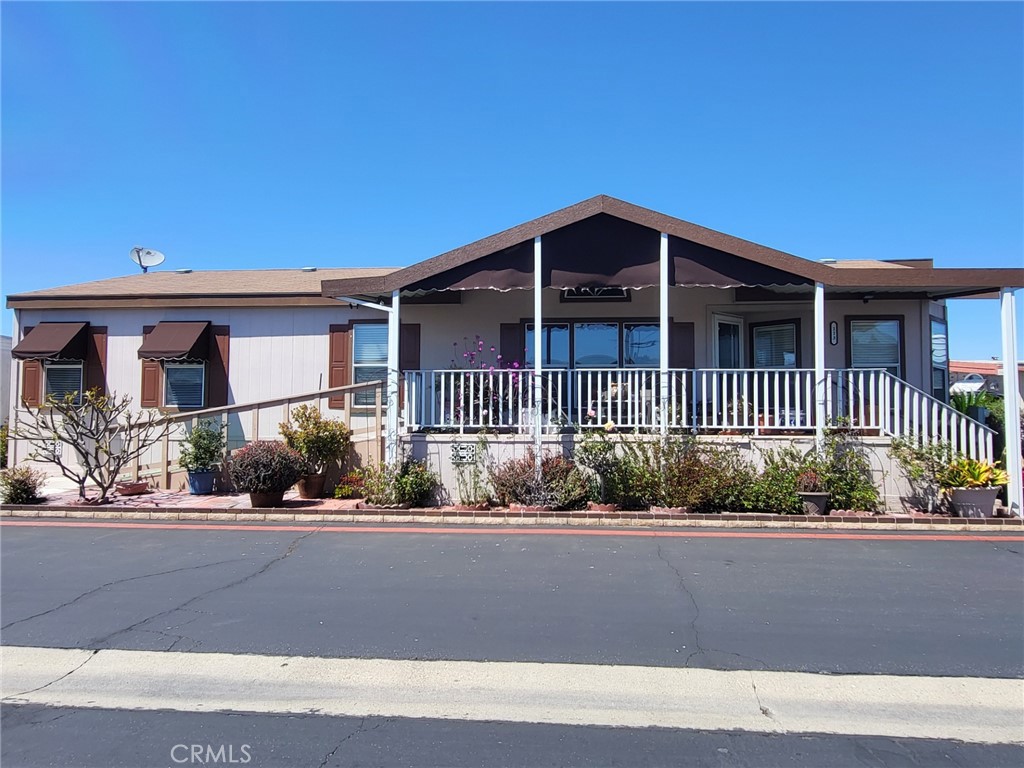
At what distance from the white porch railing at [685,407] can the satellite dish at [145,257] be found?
11.4 meters

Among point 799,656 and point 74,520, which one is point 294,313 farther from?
point 799,656

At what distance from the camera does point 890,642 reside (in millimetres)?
4641

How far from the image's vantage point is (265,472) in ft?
31.2

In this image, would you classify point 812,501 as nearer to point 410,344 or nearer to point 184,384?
point 410,344

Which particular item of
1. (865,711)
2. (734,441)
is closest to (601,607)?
(865,711)

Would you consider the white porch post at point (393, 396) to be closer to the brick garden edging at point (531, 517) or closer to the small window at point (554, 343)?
the brick garden edging at point (531, 517)

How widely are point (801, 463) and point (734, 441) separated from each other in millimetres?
953

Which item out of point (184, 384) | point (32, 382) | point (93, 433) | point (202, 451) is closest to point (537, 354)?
point (202, 451)

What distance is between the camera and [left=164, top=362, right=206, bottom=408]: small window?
13.3m

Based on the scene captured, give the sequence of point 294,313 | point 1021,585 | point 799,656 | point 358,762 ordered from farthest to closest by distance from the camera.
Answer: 1. point 294,313
2. point 1021,585
3. point 799,656
4. point 358,762

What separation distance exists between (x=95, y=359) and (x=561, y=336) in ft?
32.3

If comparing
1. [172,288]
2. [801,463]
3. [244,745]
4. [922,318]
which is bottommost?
[244,745]

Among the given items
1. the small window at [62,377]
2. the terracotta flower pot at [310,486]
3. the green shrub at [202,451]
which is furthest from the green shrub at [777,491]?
the small window at [62,377]

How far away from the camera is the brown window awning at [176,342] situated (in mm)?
12664
